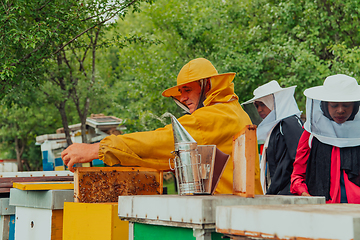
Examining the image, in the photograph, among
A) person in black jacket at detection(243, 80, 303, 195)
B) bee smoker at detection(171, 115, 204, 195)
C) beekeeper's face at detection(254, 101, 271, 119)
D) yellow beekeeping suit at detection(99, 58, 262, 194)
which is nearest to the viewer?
bee smoker at detection(171, 115, 204, 195)

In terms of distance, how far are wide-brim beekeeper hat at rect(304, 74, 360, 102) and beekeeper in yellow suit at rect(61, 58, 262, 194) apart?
649mm

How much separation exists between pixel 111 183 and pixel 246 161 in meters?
1.06

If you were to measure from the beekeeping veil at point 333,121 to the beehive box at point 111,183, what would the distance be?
1124 mm

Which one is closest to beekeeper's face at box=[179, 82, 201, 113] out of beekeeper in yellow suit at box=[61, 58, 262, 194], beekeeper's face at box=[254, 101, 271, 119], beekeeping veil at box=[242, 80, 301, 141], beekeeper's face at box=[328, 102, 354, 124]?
beekeeper in yellow suit at box=[61, 58, 262, 194]

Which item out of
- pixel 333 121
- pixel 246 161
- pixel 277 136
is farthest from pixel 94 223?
pixel 277 136

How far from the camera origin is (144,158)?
2018mm

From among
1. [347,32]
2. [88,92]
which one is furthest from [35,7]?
[347,32]

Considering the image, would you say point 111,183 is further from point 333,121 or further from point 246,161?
point 333,121

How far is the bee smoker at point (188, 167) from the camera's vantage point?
178 cm

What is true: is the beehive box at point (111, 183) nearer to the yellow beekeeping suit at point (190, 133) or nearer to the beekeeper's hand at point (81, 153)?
the beekeeper's hand at point (81, 153)

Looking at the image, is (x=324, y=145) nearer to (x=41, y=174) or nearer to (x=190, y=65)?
(x=190, y=65)

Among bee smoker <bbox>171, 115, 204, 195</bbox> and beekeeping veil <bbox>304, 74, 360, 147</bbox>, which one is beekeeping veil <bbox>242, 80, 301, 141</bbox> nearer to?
beekeeping veil <bbox>304, 74, 360, 147</bbox>

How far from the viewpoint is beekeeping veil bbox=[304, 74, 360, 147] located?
8.11 ft

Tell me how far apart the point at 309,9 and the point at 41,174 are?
294 inches
